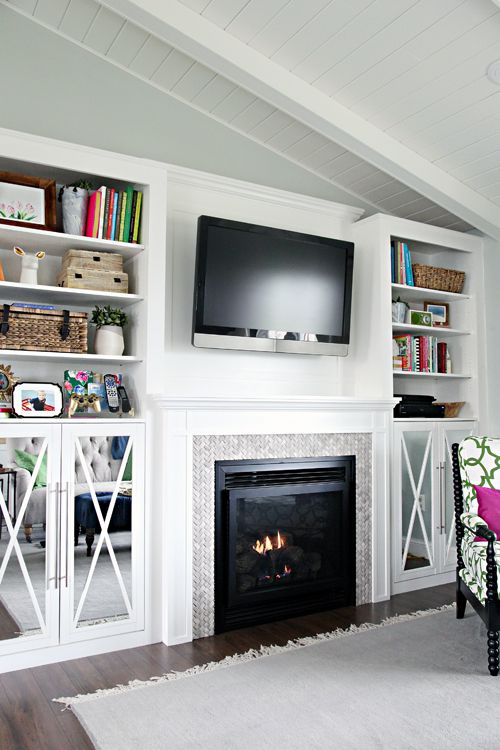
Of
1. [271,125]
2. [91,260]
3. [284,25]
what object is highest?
[284,25]

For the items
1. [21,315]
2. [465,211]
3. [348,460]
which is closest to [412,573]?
[348,460]

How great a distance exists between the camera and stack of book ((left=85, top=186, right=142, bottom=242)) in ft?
10.2

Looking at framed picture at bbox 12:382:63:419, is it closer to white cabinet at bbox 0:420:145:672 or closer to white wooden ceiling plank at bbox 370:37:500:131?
white cabinet at bbox 0:420:145:672

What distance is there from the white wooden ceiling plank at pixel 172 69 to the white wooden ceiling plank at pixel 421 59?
852 mm

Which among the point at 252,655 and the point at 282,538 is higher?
the point at 282,538

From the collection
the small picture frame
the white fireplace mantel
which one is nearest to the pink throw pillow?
the white fireplace mantel

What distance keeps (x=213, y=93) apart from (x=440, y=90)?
1.23 metres

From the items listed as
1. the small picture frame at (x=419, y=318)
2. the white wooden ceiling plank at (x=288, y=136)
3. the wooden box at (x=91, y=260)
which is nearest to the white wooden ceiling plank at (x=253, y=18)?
the white wooden ceiling plank at (x=288, y=136)

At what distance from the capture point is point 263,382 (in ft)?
12.5

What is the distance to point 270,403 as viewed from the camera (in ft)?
10.8

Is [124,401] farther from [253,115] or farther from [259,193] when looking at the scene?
[253,115]

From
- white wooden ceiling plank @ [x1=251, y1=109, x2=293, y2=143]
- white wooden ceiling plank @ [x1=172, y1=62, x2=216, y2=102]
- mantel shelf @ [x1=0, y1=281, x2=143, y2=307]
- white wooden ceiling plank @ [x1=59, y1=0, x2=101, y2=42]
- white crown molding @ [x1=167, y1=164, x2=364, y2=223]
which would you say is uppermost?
white wooden ceiling plank @ [x1=59, y1=0, x2=101, y2=42]

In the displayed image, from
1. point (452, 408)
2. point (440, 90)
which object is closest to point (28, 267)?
point (440, 90)

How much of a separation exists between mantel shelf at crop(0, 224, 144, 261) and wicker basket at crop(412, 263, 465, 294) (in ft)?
6.18
